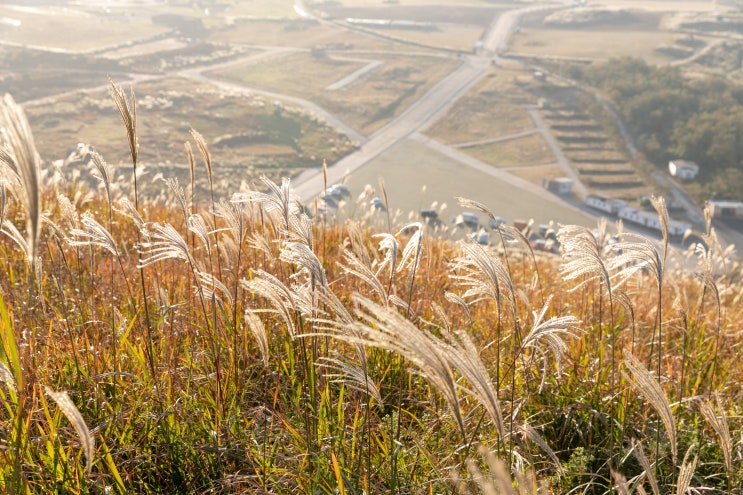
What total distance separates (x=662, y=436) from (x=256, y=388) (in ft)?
7.25

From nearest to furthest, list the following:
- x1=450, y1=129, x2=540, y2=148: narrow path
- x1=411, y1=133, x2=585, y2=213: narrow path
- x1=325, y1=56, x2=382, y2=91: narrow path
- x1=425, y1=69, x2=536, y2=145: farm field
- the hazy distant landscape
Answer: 1. the hazy distant landscape
2. x1=411, y1=133, x2=585, y2=213: narrow path
3. x1=450, y1=129, x2=540, y2=148: narrow path
4. x1=425, y1=69, x2=536, y2=145: farm field
5. x1=325, y1=56, x2=382, y2=91: narrow path

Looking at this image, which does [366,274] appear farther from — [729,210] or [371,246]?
[729,210]

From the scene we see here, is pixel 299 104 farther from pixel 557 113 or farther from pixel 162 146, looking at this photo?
pixel 557 113

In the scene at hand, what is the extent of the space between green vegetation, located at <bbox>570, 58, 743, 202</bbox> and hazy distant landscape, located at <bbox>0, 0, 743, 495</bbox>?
0.30m

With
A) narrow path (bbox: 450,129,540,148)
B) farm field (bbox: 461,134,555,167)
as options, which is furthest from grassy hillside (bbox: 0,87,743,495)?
narrow path (bbox: 450,129,540,148)

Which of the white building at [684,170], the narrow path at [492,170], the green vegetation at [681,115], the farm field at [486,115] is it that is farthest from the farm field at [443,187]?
the green vegetation at [681,115]

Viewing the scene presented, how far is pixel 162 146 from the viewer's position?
58.6 metres

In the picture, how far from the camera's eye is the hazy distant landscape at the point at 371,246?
9.12 feet

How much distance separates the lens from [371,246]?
13.6 ft

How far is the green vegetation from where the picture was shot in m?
61.8

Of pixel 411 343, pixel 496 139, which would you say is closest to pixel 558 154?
pixel 496 139

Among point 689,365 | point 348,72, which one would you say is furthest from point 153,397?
point 348,72

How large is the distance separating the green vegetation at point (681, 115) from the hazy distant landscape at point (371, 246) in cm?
30

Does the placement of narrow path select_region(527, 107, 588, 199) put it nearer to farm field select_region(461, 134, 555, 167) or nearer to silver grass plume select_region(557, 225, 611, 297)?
farm field select_region(461, 134, 555, 167)
